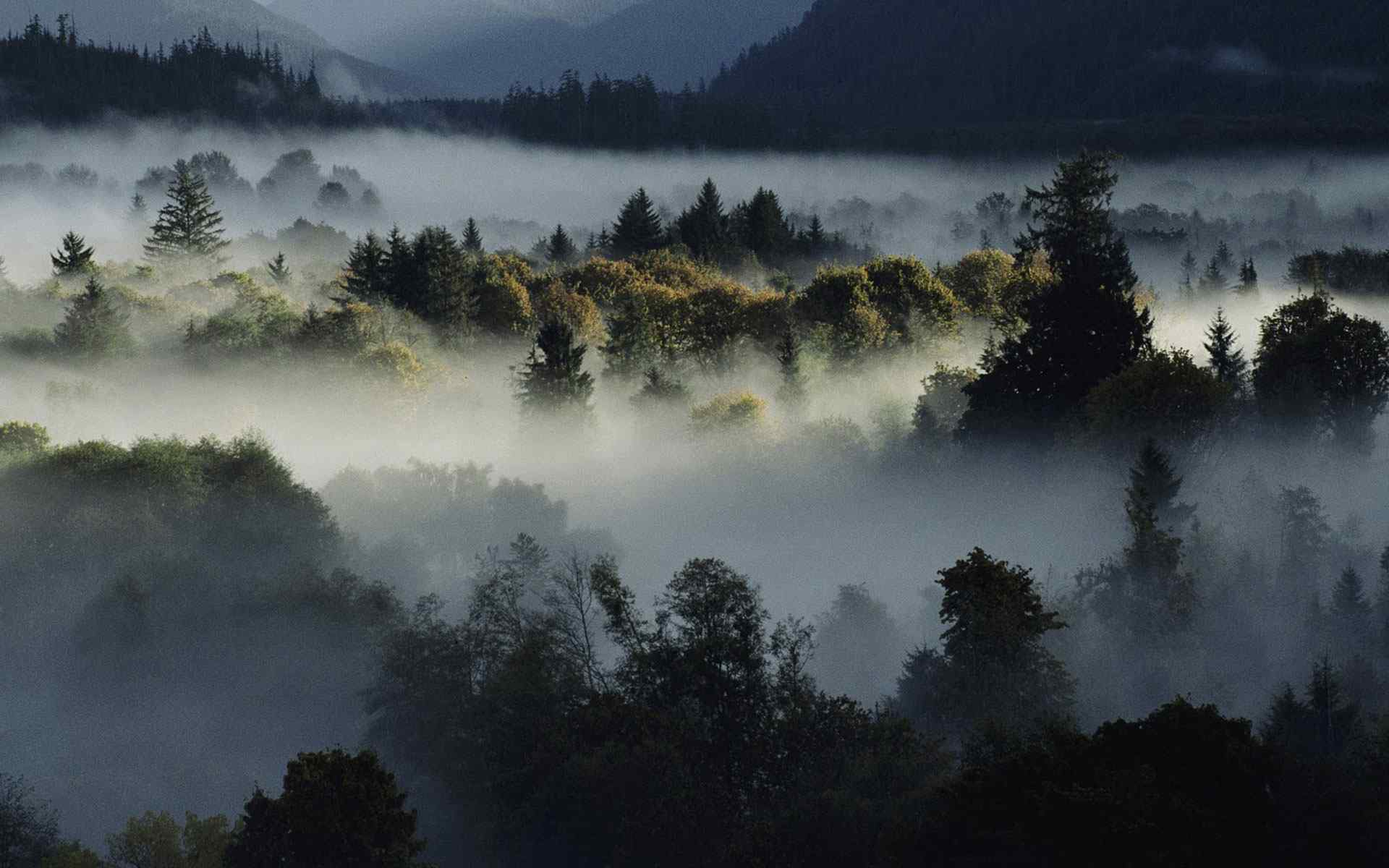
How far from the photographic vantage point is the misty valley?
142 ft

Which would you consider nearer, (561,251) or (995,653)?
(995,653)

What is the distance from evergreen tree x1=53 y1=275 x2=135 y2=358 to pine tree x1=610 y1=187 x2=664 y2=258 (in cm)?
6038

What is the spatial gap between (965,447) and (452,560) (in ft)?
96.6

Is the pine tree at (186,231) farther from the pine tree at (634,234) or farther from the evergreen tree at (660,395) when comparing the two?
the evergreen tree at (660,395)

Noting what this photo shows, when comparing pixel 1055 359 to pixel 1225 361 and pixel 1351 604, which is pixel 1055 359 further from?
pixel 1351 604

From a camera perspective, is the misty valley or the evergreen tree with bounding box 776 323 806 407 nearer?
the misty valley

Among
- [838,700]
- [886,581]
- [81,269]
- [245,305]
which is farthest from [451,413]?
[838,700]

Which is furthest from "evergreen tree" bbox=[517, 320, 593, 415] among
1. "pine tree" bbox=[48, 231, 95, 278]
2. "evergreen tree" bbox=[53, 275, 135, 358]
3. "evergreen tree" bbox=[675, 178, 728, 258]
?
"evergreen tree" bbox=[675, 178, 728, 258]

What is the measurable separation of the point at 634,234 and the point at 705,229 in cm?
739

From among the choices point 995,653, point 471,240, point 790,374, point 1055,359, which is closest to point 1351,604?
point 995,653

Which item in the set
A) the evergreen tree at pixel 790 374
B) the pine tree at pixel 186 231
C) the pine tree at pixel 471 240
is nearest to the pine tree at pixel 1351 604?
the evergreen tree at pixel 790 374

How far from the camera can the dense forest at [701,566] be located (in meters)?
43.2

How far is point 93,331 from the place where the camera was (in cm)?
11144

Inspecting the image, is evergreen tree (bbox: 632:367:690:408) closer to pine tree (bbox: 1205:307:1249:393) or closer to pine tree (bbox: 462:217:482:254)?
pine tree (bbox: 1205:307:1249:393)
